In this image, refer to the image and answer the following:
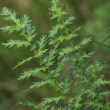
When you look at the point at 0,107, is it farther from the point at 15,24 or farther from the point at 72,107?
the point at 15,24

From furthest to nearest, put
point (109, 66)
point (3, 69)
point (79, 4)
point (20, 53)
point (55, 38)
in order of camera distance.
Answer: point (79, 4)
point (3, 69)
point (20, 53)
point (109, 66)
point (55, 38)

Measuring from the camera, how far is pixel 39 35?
2059 mm

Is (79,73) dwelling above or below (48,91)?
below

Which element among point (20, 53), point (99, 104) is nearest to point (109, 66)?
point (20, 53)

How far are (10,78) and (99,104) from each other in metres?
1.66

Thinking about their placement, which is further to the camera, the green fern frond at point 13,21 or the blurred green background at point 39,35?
the blurred green background at point 39,35

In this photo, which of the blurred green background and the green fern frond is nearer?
the green fern frond

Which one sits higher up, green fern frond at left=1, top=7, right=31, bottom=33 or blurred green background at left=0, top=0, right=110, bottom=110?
blurred green background at left=0, top=0, right=110, bottom=110

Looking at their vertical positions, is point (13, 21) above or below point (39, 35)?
below

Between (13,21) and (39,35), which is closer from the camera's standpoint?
(13,21)

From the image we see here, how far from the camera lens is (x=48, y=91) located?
193 cm

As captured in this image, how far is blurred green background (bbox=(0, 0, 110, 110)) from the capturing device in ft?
6.57

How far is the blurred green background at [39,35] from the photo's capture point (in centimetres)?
200

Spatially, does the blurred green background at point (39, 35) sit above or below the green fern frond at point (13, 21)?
above
